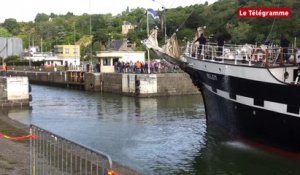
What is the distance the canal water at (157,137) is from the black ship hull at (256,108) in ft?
A: 2.13

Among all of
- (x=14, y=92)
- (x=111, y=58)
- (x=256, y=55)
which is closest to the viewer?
(x=256, y=55)

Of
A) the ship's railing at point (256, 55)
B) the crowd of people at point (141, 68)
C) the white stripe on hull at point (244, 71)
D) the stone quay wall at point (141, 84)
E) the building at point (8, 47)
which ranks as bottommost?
the stone quay wall at point (141, 84)

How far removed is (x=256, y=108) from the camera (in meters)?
18.1

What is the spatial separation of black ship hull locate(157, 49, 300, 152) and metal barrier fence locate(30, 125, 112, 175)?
9214mm

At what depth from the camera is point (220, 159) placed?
717 inches

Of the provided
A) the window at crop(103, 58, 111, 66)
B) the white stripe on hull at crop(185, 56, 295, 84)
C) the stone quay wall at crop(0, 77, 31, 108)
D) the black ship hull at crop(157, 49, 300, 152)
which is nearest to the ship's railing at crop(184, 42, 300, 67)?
the white stripe on hull at crop(185, 56, 295, 84)

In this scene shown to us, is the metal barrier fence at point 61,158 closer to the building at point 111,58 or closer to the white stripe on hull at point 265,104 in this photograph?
the white stripe on hull at point 265,104

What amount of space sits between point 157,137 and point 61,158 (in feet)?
43.7

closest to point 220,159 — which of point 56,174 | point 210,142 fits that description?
point 210,142

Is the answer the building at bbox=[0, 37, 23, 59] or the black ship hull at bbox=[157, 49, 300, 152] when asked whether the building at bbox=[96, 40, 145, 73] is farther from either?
the building at bbox=[0, 37, 23, 59]

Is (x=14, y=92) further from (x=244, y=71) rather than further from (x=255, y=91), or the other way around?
(x=255, y=91)

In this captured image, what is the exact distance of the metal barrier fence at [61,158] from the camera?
838 cm

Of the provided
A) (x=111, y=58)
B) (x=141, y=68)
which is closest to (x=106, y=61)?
(x=111, y=58)

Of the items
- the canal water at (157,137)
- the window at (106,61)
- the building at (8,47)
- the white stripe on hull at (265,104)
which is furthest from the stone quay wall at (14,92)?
the building at (8,47)
